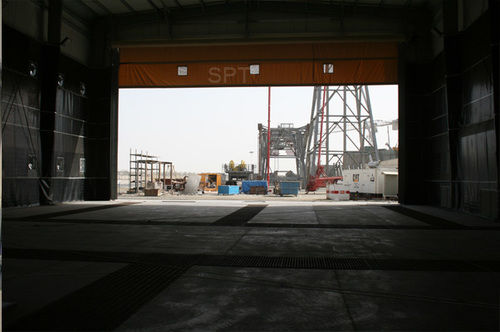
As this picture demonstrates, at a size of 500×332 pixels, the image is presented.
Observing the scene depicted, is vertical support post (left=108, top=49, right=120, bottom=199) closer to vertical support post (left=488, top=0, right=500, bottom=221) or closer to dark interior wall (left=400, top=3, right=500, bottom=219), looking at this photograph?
dark interior wall (left=400, top=3, right=500, bottom=219)

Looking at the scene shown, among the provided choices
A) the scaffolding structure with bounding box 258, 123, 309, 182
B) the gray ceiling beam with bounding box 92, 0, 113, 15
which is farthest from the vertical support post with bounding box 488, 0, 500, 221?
the scaffolding structure with bounding box 258, 123, 309, 182

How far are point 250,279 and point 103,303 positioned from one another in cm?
183

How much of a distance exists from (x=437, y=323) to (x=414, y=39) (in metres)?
17.5

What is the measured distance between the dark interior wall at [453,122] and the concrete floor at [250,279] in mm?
4246

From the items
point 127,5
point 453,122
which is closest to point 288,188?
point 453,122

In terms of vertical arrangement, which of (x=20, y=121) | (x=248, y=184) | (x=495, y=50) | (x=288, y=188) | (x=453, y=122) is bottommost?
(x=288, y=188)

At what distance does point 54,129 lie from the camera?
54.2ft

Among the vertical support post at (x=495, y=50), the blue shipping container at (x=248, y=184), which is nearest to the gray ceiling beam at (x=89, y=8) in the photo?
the vertical support post at (x=495, y=50)

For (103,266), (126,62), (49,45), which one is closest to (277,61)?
(126,62)

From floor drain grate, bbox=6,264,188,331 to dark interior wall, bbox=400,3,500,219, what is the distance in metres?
11.0

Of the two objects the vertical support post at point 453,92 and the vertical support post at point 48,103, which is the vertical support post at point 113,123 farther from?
the vertical support post at point 453,92

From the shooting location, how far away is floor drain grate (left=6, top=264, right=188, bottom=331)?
131 inches

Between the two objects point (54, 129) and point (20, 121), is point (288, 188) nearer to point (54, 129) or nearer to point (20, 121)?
point (54, 129)

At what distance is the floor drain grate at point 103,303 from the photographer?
332cm
